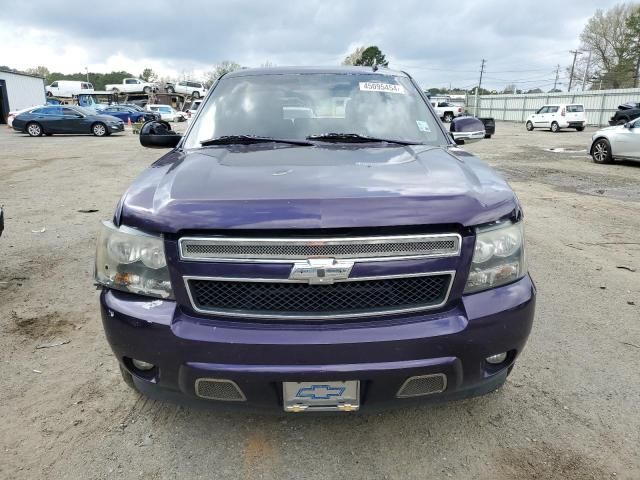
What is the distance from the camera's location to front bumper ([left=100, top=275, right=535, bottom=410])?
188 cm

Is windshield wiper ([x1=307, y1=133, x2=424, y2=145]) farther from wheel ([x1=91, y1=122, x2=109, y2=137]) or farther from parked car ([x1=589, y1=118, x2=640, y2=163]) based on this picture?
wheel ([x1=91, y1=122, x2=109, y2=137])

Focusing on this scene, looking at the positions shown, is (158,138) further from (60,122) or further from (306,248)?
(60,122)

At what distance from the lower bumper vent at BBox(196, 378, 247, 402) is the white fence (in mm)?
40454

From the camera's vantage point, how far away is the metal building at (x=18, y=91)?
35.0m

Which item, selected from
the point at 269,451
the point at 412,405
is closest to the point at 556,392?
the point at 412,405

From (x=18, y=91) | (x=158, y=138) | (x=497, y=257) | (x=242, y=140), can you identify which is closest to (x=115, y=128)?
(x=18, y=91)

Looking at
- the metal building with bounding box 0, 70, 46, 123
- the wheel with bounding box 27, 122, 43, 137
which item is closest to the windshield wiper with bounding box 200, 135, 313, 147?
the wheel with bounding box 27, 122, 43, 137

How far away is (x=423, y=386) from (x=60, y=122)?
2662cm

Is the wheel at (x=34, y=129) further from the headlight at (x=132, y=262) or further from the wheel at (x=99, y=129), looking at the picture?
the headlight at (x=132, y=262)

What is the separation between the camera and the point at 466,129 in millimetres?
3982

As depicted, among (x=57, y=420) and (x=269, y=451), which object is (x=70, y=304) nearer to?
(x=57, y=420)

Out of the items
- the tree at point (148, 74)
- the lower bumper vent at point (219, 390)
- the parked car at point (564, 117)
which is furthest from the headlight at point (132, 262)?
the tree at point (148, 74)

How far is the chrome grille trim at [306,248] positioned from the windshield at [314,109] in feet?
4.27

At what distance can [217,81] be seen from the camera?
3.79m
